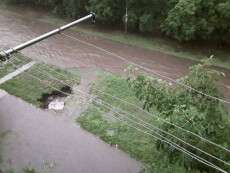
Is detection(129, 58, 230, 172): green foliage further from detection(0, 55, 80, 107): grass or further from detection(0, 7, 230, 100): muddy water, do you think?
detection(0, 7, 230, 100): muddy water

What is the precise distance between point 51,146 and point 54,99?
7.94ft

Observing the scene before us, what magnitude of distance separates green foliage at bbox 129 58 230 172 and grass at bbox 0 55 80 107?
5532mm

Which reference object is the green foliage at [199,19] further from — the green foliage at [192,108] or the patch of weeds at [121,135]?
the green foliage at [192,108]

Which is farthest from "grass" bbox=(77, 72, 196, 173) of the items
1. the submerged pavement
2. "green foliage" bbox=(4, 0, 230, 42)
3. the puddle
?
"green foliage" bbox=(4, 0, 230, 42)

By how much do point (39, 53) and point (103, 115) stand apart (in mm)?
5181

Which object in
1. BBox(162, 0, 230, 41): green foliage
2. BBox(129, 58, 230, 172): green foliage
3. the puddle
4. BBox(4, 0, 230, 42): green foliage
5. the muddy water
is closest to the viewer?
BBox(129, 58, 230, 172): green foliage

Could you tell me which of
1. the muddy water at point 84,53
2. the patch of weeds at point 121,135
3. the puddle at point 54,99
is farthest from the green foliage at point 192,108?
the muddy water at point 84,53

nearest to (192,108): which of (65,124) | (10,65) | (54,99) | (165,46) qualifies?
(65,124)

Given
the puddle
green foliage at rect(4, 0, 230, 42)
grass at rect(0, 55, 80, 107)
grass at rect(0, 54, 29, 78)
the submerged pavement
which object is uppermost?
green foliage at rect(4, 0, 230, 42)

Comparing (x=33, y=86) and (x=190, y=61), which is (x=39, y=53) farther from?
(x=190, y=61)

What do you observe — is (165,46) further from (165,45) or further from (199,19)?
(199,19)

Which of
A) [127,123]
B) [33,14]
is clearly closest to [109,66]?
[127,123]

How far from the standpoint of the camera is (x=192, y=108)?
7367 mm

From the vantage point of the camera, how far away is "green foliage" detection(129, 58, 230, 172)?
7.46 m
